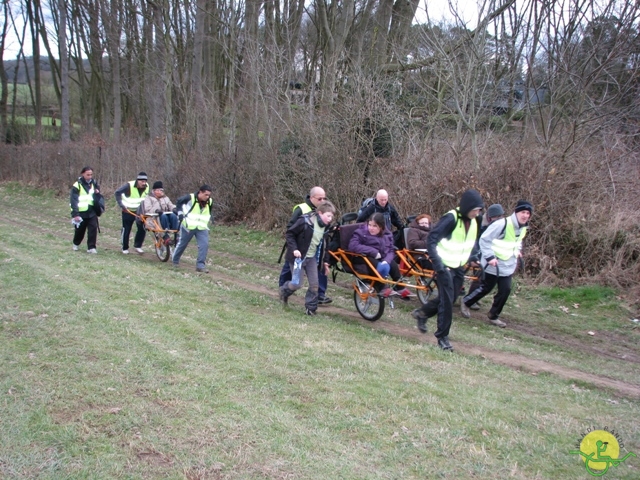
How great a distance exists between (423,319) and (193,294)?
3.88 meters

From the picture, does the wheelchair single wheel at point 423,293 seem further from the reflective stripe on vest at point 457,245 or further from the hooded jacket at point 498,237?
the reflective stripe on vest at point 457,245

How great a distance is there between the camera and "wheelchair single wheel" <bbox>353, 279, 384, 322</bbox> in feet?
29.7

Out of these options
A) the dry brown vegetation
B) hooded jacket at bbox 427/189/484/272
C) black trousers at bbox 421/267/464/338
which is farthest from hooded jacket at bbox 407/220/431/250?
the dry brown vegetation

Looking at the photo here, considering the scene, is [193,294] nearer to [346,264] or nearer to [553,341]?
[346,264]

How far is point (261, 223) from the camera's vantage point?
63.6 feet

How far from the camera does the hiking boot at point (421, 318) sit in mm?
8193

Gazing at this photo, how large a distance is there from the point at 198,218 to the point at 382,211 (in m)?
4.19

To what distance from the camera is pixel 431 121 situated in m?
16.0

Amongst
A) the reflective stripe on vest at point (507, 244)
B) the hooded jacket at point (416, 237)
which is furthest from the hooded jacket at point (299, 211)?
the reflective stripe on vest at point (507, 244)

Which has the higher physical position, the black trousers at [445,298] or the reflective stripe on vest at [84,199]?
the reflective stripe on vest at [84,199]

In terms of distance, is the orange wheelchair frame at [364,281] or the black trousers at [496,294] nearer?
the orange wheelchair frame at [364,281]

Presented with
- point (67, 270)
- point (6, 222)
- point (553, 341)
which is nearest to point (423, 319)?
point (553, 341)

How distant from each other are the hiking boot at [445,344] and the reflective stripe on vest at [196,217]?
6.62m

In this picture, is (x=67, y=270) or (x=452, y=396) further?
(x=67, y=270)
